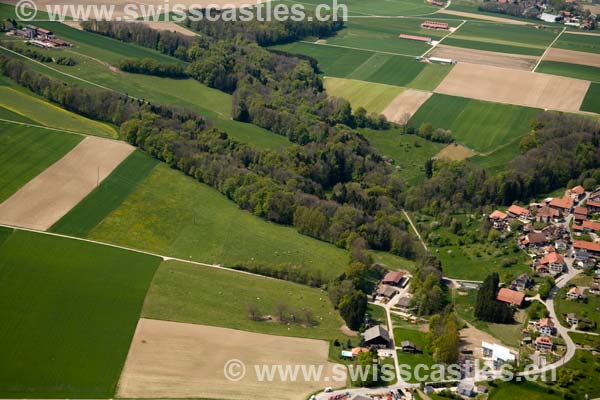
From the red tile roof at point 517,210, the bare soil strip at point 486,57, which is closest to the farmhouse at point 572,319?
the red tile roof at point 517,210

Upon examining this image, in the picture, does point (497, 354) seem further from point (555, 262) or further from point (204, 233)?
point (204, 233)

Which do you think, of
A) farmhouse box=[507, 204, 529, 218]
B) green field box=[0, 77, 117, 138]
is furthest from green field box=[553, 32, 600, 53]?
green field box=[0, 77, 117, 138]

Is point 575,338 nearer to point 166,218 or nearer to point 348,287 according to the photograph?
point 348,287

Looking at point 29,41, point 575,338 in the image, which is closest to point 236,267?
point 575,338

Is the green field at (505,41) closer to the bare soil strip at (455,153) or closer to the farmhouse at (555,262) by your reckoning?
the bare soil strip at (455,153)

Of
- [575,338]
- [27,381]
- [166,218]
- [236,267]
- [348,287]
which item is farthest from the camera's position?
[166,218]

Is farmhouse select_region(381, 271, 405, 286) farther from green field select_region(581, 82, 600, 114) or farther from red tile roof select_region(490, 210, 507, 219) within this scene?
green field select_region(581, 82, 600, 114)
